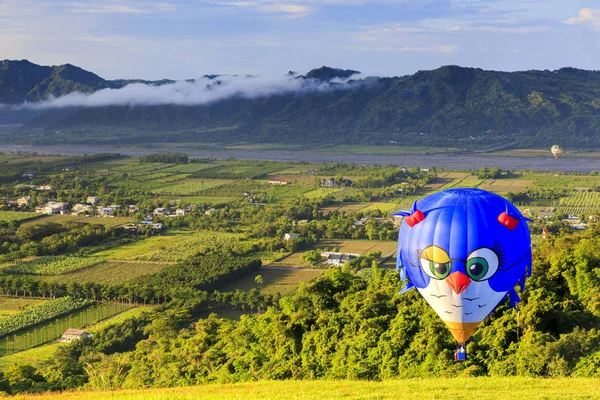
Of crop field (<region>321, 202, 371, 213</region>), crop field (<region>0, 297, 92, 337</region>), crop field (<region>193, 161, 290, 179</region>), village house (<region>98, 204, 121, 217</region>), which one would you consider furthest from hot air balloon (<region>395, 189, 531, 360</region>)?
crop field (<region>193, 161, 290, 179</region>)

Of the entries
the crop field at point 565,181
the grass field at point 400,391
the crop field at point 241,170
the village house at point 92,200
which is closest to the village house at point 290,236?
the village house at point 92,200

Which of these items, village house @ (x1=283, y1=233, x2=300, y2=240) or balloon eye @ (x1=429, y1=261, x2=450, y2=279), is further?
village house @ (x1=283, y1=233, x2=300, y2=240)

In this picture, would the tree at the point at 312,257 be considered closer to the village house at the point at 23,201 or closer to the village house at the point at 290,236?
the village house at the point at 290,236

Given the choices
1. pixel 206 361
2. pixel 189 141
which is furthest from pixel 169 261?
pixel 189 141

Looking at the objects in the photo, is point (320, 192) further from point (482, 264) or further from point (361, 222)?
point (482, 264)

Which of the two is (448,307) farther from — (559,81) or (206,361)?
(559,81)

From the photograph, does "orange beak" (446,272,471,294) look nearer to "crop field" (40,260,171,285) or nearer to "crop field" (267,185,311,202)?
"crop field" (40,260,171,285)
